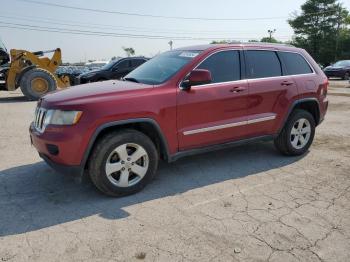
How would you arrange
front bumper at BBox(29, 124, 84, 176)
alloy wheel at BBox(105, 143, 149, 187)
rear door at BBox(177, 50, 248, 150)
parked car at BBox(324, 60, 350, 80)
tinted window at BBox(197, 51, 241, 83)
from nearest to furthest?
front bumper at BBox(29, 124, 84, 176)
alloy wheel at BBox(105, 143, 149, 187)
rear door at BBox(177, 50, 248, 150)
tinted window at BBox(197, 51, 241, 83)
parked car at BBox(324, 60, 350, 80)

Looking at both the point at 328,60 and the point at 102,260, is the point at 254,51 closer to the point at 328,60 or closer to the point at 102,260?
the point at 102,260

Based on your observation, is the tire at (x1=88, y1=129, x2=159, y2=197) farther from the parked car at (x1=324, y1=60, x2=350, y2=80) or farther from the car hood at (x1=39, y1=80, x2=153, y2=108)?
the parked car at (x1=324, y1=60, x2=350, y2=80)

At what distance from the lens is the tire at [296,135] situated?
569 cm

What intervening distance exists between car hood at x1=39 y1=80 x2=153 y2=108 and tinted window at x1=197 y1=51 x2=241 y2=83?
932mm

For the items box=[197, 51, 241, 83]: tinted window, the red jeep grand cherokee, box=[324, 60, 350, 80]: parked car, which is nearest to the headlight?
the red jeep grand cherokee

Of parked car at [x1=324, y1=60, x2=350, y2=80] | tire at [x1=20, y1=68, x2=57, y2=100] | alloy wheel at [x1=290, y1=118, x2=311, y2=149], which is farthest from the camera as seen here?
parked car at [x1=324, y1=60, x2=350, y2=80]

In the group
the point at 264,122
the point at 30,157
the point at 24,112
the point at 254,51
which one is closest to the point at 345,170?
the point at 264,122

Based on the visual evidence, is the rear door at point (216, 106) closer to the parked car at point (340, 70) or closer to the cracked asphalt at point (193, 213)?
the cracked asphalt at point (193, 213)

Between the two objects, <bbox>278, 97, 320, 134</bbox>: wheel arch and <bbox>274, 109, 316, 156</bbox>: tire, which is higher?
<bbox>278, 97, 320, 134</bbox>: wheel arch

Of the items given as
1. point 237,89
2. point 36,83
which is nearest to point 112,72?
point 36,83

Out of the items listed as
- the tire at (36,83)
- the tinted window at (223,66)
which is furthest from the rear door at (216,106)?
the tire at (36,83)

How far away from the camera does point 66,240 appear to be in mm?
3373

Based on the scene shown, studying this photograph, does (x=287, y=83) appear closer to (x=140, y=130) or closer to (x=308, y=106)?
(x=308, y=106)

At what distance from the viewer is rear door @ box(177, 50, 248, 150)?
Answer: 4.61m
